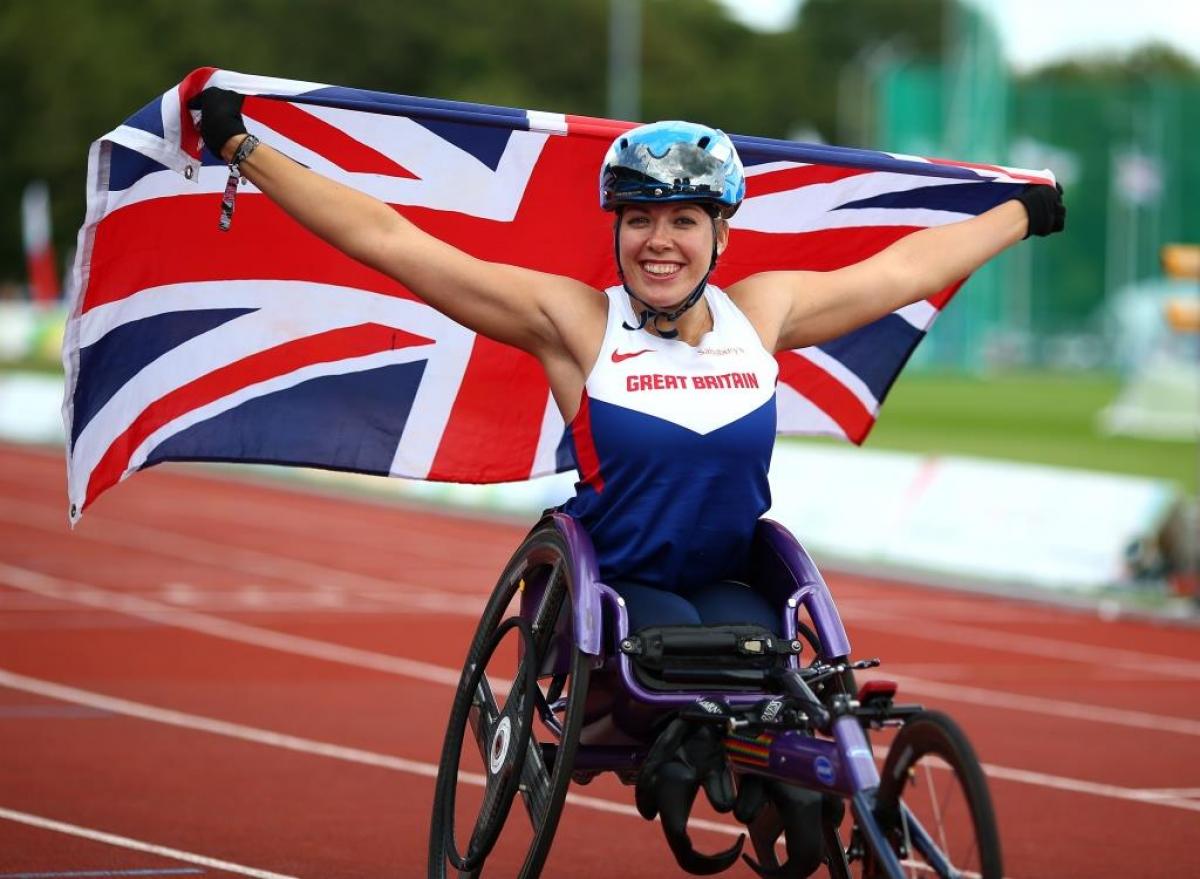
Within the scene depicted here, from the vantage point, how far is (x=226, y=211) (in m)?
5.35

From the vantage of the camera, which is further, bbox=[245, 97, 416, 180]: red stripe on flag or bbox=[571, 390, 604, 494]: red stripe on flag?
bbox=[245, 97, 416, 180]: red stripe on flag

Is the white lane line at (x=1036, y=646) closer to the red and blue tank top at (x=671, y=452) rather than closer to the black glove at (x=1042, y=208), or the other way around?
the black glove at (x=1042, y=208)

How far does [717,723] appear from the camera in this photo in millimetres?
4836

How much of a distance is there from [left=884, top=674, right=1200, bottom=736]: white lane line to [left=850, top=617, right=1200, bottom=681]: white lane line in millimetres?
1286

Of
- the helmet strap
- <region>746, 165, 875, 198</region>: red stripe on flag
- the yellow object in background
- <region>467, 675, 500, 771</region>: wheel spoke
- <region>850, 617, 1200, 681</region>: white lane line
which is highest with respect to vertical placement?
the yellow object in background

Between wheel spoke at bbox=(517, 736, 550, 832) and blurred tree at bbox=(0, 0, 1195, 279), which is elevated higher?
blurred tree at bbox=(0, 0, 1195, 279)

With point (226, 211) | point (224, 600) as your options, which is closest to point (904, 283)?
point (226, 211)

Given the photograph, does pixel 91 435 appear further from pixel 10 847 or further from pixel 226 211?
pixel 10 847

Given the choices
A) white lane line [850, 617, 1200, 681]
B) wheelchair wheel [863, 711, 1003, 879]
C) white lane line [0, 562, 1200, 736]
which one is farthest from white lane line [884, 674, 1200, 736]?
wheelchair wheel [863, 711, 1003, 879]

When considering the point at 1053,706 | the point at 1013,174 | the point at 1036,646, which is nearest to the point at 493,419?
the point at 1013,174

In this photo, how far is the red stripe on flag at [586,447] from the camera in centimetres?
503

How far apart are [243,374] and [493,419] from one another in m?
0.70

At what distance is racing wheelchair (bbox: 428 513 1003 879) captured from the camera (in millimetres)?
4473

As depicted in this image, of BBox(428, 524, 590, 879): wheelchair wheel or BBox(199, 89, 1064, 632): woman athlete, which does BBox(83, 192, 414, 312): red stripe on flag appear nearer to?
BBox(199, 89, 1064, 632): woman athlete
